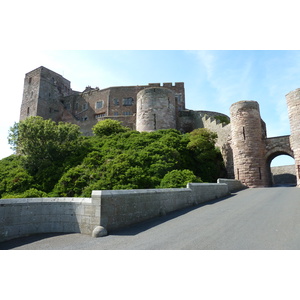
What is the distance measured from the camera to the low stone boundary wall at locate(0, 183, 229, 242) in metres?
5.98

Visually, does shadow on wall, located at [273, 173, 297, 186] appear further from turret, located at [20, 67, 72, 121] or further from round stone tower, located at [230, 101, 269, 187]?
turret, located at [20, 67, 72, 121]

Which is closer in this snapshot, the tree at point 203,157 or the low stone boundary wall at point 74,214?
the low stone boundary wall at point 74,214

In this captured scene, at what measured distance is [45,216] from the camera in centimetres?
653

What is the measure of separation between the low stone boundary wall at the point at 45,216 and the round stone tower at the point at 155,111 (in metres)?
25.2

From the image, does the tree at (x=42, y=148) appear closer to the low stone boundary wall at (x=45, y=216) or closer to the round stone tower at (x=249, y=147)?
the low stone boundary wall at (x=45, y=216)

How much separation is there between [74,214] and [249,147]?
780 inches

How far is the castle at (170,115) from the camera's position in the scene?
21.8 meters

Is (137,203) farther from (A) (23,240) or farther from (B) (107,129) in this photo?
(B) (107,129)

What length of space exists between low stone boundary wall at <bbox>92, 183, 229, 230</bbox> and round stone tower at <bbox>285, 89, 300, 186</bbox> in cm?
1495

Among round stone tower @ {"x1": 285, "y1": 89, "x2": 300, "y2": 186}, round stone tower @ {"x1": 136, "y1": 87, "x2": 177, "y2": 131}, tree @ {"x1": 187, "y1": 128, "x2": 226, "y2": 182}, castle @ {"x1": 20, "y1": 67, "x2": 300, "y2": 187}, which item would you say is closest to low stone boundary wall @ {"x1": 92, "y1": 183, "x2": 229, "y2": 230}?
tree @ {"x1": 187, "y1": 128, "x2": 226, "y2": 182}

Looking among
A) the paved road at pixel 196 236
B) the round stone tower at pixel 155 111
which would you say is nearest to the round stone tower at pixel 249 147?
the round stone tower at pixel 155 111

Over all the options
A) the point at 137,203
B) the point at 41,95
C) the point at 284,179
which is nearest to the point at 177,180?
the point at 137,203

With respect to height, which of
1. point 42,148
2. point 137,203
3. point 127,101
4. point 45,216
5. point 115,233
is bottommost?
point 115,233

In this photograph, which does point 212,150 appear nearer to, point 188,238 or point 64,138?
point 64,138
